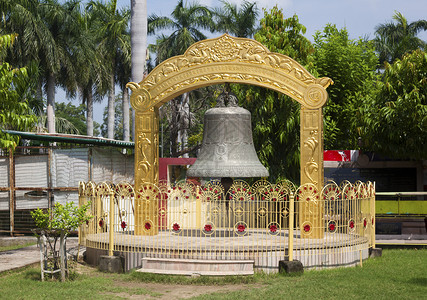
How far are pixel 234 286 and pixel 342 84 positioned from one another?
1619 centimetres

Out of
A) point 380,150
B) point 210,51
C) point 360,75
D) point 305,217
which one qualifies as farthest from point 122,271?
point 360,75

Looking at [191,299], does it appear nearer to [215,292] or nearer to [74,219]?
[215,292]

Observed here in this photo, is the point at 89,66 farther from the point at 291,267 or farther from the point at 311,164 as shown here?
the point at 291,267

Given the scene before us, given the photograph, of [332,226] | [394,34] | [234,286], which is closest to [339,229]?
[332,226]

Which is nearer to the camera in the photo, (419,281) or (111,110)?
(419,281)

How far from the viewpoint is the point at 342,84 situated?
24.5m

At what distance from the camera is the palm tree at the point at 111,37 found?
3491 cm

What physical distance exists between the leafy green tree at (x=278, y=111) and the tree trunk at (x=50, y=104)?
12769 mm

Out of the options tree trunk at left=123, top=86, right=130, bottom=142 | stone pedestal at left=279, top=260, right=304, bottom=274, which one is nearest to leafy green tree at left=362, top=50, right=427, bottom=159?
stone pedestal at left=279, top=260, right=304, bottom=274

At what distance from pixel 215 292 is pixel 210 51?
545cm

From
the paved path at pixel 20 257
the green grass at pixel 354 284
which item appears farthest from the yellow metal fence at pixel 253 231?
the paved path at pixel 20 257

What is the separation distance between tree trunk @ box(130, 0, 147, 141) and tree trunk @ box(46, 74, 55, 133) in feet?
39.0

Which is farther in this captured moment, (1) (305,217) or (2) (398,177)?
(2) (398,177)

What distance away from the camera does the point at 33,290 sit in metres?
9.49
